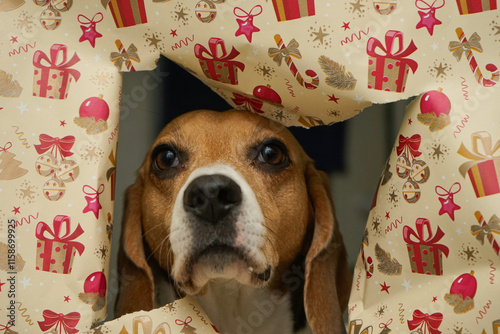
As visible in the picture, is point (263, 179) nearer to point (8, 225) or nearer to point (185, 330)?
point (185, 330)

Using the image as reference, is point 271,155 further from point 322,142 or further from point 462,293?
point 462,293

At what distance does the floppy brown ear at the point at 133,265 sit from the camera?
1749 millimetres

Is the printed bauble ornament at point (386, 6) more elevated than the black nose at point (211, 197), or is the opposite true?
the printed bauble ornament at point (386, 6)

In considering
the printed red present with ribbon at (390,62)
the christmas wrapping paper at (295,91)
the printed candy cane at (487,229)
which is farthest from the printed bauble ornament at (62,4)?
the printed candy cane at (487,229)

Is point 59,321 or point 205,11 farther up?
point 205,11

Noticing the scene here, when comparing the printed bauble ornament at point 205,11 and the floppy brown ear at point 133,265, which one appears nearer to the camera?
the printed bauble ornament at point 205,11

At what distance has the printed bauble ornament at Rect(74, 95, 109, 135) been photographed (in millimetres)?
1425

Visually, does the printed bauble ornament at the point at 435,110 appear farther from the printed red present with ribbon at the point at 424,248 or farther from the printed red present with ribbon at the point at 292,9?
the printed red present with ribbon at the point at 292,9

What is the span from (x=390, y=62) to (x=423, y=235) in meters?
0.52

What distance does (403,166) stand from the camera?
1.41m

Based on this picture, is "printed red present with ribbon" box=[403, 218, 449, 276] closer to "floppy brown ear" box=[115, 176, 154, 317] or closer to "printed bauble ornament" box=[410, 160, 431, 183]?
"printed bauble ornament" box=[410, 160, 431, 183]

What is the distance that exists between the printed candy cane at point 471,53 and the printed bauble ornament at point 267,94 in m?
0.55

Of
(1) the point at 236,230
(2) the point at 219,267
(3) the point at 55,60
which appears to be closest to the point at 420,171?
(1) the point at 236,230

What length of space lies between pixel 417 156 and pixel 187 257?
77 cm
